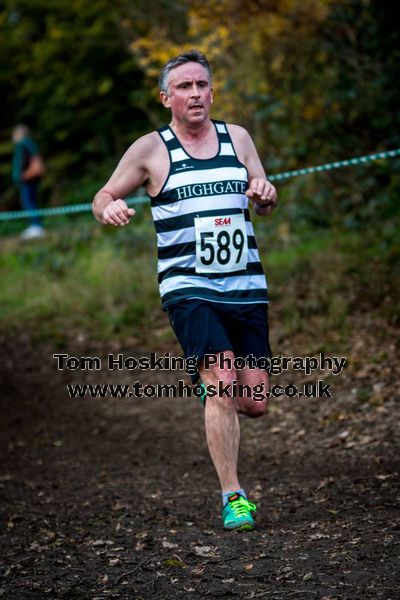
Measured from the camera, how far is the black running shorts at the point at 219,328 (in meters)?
3.89

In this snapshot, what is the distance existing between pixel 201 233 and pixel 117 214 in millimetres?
395

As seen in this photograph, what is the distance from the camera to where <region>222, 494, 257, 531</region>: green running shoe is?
3.89 m

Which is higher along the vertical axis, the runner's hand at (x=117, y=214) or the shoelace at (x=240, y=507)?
the runner's hand at (x=117, y=214)

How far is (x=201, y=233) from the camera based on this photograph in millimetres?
3930

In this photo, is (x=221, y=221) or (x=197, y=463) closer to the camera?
(x=221, y=221)

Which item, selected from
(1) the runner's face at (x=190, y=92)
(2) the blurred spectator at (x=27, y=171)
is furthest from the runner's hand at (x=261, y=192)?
(2) the blurred spectator at (x=27, y=171)

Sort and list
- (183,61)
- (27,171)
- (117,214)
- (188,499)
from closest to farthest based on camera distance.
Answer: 1. (117,214)
2. (183,61)
3. (188,499)
4. (27,171)

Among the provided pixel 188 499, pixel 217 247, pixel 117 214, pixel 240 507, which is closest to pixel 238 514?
pixel 240 507

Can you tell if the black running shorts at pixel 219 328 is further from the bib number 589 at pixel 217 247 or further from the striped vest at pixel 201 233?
the bib number 589 at pixel 217 247

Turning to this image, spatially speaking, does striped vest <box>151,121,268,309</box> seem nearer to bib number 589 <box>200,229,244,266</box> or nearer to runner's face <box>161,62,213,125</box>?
bib number 589 <box>200,229,244,266</box>

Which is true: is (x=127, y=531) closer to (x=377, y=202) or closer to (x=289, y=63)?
(x=377, y=202)

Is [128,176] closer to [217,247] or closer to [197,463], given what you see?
[217,247]

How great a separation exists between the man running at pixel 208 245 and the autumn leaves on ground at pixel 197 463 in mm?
472

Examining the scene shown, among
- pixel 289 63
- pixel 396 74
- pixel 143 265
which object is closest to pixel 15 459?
pixel 143 265
